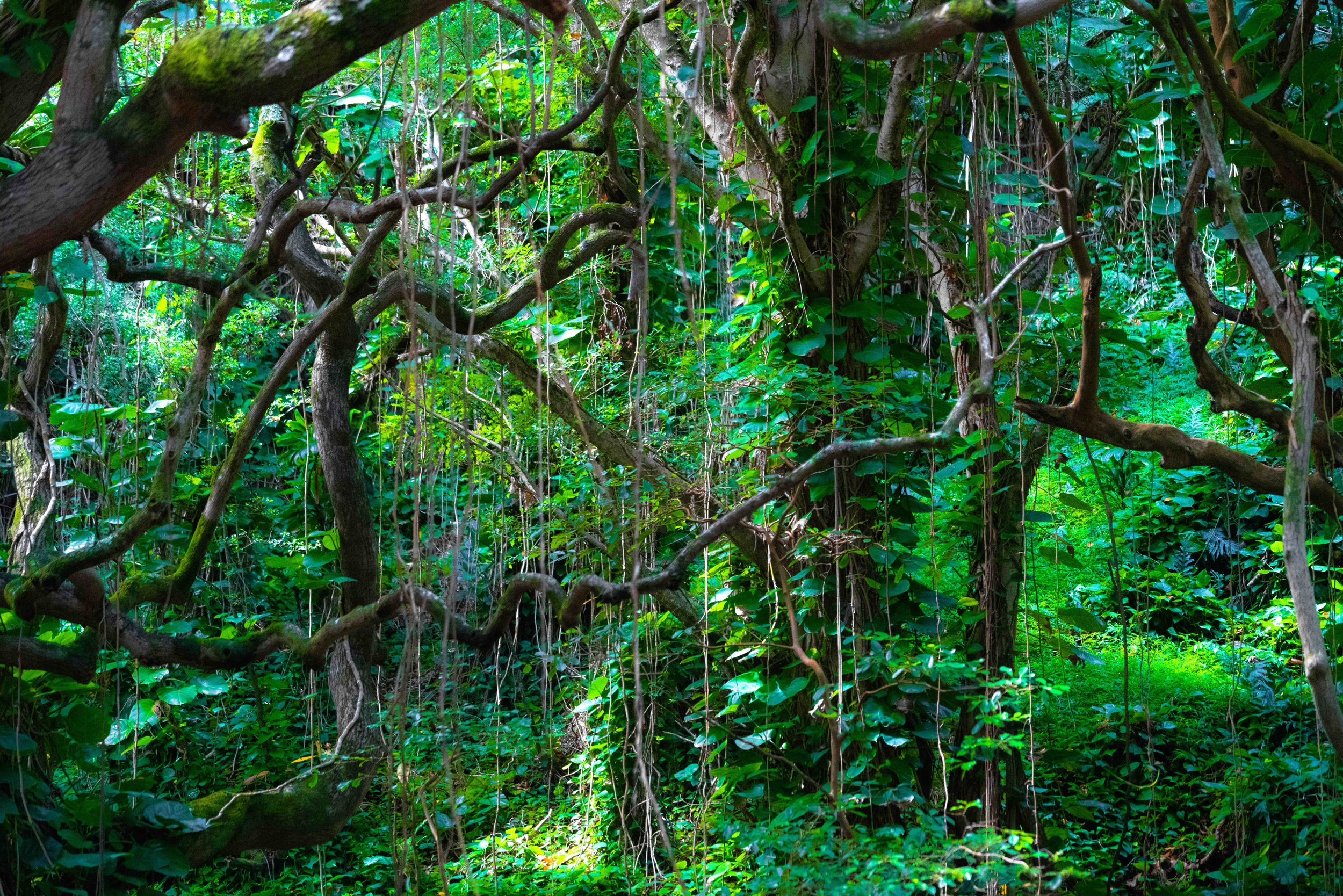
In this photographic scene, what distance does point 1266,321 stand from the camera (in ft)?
8.05

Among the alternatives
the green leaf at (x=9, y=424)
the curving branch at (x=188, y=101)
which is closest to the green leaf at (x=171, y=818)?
the green leaf at (x=9, y=424)

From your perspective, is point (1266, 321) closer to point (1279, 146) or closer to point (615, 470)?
point (1279, 146)

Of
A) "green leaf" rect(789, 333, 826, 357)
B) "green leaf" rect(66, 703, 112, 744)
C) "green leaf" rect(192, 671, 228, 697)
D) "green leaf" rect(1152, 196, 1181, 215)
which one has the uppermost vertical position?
"green leaf" rect(1152, 196, 1181, 215)

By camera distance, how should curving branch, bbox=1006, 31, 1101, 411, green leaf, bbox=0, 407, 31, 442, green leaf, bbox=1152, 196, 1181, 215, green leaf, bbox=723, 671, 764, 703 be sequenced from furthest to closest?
green leaf, bbox=1152, 196, 1181, 215, green leaf, bbox=723, 671, 764, 703, green leaf, bbox=0, 407, 31, 442, curving branch, bbox=1006, 31, 1101, 411

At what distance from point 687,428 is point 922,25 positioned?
1.91 metres

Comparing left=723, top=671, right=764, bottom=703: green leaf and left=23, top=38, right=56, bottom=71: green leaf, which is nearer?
left=23, top=38, right=56, bottom=71: green leaf

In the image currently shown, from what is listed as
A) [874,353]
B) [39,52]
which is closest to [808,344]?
[874,353]

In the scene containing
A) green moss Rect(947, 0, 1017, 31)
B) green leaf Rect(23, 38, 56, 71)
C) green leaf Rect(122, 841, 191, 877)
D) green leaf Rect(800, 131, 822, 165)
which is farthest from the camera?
green leaf Rect(800, 131, 822, 165)

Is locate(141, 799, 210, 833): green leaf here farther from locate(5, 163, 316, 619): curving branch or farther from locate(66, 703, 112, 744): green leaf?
locate(5, 163, 316, 619): curving branch

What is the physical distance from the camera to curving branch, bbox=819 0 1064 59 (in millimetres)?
1378

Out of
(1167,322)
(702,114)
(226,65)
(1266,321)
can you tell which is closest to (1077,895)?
(1266,321)

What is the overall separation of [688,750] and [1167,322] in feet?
10.6

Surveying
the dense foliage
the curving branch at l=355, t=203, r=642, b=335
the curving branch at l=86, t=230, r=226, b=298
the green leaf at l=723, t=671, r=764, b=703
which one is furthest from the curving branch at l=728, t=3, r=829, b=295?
the curving branch at l=86, t=230, r=226, b=298

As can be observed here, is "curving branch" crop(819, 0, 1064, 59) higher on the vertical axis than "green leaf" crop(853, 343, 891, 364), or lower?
higher
